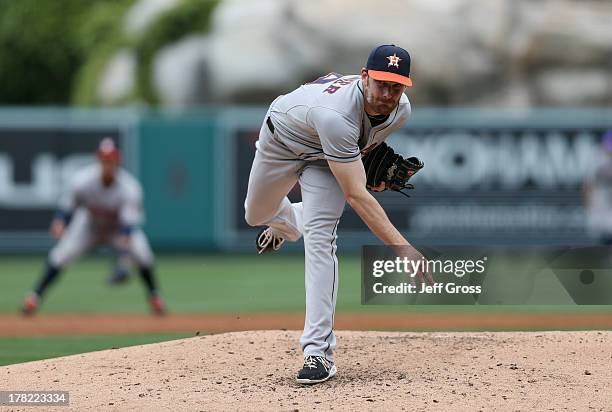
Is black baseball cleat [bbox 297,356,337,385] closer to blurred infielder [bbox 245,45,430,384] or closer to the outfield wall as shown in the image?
blurred infielder [bbox 245,45,430,384]

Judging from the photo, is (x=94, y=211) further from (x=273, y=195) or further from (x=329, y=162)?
(x=329, y=162)

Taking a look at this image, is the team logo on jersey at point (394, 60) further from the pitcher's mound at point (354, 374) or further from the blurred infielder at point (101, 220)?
the blurred infielder at point (101, 220)

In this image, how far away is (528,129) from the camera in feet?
56.9

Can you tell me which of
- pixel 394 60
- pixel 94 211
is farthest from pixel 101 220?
pixel 394 60

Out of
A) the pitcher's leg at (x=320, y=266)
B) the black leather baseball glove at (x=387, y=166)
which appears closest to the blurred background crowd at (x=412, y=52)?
the black leather baseball glove at (x=387, y=166)

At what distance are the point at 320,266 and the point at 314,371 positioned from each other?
53 centimetres

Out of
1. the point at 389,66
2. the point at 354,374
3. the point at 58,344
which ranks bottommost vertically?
the point at 58,344

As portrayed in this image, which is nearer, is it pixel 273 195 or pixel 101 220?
pixel 273 195

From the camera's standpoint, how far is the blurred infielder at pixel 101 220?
11.0m

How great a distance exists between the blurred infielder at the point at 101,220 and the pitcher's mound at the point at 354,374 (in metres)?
4.23

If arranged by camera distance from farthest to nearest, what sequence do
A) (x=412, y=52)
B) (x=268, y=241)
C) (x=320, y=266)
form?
(x=412, y=52), (x=268, y=241), (x=320, y=266)

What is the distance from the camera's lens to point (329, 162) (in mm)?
5500

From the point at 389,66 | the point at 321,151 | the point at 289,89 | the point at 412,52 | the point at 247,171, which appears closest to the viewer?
the point at 389,66

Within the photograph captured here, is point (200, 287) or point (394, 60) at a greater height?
point (394, 60)
